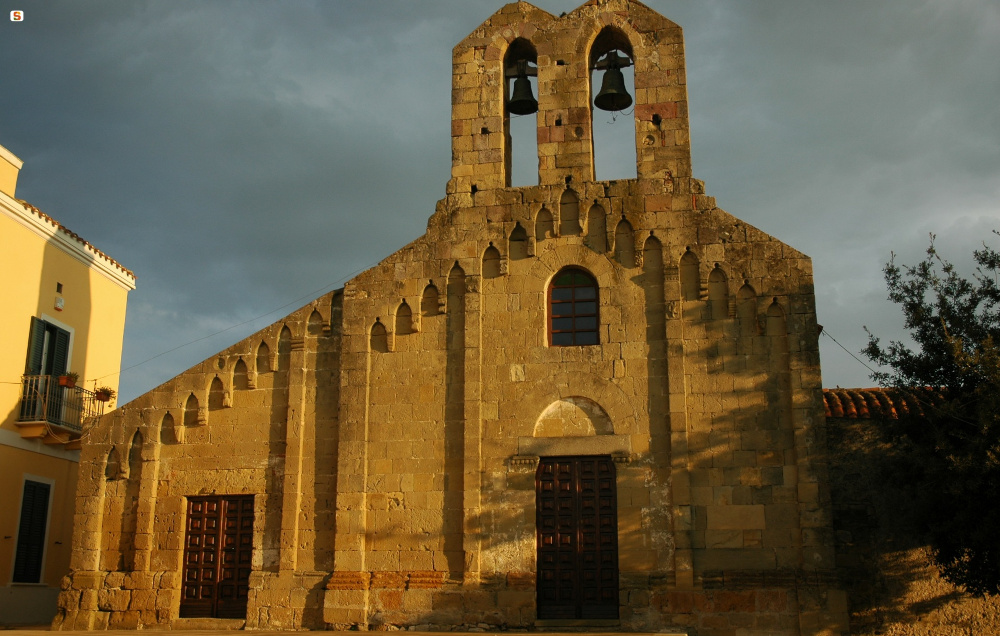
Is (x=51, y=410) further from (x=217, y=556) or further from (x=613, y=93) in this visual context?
(x=613, y=93)

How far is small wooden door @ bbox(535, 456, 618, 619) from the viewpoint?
13.9 metres

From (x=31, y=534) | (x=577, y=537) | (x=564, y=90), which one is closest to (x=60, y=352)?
(x=31, y=534)

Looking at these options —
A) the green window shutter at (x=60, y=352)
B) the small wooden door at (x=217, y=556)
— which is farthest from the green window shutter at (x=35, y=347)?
the small wooden door at (x=217, y=556)

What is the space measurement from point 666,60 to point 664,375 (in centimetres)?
507

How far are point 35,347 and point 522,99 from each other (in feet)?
35.9

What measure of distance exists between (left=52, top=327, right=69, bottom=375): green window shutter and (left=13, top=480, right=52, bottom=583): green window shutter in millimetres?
A: 2348

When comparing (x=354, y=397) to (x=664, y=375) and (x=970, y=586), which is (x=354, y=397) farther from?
(x=970, y=586)

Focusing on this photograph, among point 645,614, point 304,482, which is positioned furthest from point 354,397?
point 645,614

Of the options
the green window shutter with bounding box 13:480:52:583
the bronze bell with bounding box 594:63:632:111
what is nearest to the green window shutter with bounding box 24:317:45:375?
the green window shutter with bounding box 13:480:52:583

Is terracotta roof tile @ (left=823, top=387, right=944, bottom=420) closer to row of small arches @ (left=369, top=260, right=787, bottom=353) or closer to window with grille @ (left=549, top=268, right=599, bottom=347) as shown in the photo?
row of small arches @ (left=369, top=260, right=787, bottom=353)

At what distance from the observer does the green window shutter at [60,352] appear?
66.8 ft

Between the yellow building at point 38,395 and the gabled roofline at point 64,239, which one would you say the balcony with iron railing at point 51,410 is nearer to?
the yellow building at point 38,395

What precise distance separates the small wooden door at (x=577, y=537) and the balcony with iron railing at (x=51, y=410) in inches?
380

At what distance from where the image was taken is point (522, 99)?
53.6 ft
